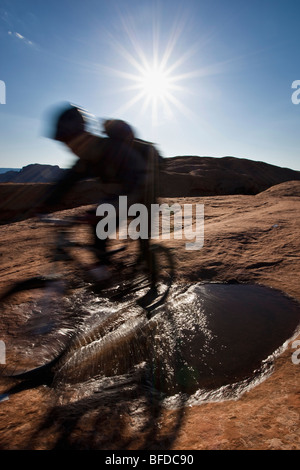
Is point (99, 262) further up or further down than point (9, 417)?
further up

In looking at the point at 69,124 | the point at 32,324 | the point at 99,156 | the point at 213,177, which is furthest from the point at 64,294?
the point at 213,177

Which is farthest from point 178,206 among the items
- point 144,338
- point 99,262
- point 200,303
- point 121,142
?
point 121,142

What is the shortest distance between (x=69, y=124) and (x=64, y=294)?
13399 millimetres

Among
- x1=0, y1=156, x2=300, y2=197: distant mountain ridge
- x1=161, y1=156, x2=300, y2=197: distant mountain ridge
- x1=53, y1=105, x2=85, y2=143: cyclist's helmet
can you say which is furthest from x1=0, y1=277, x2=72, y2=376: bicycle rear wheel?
x1=53, y1=105, x2=85, y2=143: cyclist's helmet

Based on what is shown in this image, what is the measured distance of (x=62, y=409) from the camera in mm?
1373

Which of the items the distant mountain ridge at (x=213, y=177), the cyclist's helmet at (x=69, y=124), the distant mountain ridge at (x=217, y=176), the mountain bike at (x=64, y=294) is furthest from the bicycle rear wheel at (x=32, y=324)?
the cyclist's helmet at (x=69, y=124)

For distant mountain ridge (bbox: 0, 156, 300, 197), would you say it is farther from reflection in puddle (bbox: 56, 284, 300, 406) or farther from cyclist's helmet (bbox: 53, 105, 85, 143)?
reflection in puddle (bbox: 56, 284, 300, 406)

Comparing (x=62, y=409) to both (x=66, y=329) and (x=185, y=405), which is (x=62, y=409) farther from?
(x=66, y=329)

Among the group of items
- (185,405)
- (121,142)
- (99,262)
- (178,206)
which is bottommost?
(185,405)

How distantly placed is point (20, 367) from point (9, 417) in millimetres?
474

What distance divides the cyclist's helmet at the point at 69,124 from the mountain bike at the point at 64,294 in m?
11.5

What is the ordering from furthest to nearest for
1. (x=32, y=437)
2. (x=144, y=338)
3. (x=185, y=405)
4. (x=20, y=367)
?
1. (x=144, y=338)
2. (x=20, y=367)
3. (x=185, y=405)
4. (x=32, y=437)

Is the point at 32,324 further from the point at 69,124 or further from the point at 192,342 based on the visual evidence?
the point at 69,124

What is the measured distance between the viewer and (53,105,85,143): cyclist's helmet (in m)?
13.4
